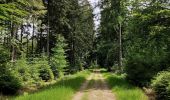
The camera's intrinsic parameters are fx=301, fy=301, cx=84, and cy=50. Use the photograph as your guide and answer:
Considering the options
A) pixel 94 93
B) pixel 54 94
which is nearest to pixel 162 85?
pixel 94 93

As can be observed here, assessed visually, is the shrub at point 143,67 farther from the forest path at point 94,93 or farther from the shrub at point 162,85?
the shrub at point 162,85

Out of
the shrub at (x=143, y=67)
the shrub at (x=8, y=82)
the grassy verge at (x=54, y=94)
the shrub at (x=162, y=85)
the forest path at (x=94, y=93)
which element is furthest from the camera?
the shrub at (x=143, y=67)

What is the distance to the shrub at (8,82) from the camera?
22.4m

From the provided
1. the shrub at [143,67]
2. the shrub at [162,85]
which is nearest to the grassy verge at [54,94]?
the shrub at [162,85]

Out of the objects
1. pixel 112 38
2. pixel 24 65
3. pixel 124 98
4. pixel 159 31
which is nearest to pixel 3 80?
pixel 24 65

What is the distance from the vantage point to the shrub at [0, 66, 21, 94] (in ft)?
73.5

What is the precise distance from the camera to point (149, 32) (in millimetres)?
22734

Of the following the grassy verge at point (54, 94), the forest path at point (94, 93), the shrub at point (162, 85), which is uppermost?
the shrub at point (162, 85)

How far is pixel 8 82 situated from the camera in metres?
22.5

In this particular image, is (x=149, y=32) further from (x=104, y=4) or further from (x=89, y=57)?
(x=89, y=57)

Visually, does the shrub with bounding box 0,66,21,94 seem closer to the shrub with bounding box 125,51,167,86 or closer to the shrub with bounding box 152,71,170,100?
the shrub with bounding box 125,51,167,86

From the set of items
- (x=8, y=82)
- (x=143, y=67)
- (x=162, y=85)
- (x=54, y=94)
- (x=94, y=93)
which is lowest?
(x=94, y=93)

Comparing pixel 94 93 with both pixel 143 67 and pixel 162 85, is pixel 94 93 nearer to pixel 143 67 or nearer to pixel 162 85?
pixel 162 85

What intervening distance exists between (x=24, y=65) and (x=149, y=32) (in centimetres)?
1137
